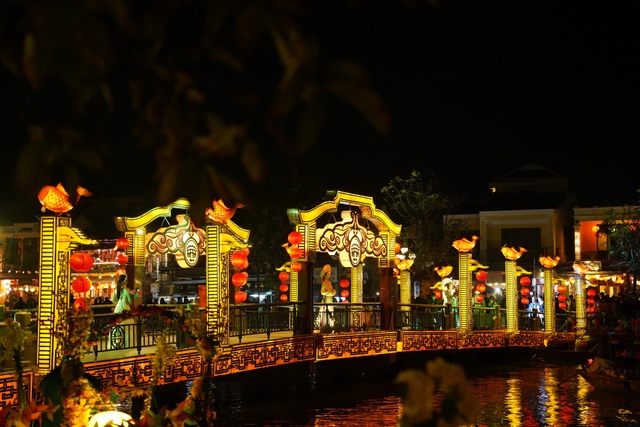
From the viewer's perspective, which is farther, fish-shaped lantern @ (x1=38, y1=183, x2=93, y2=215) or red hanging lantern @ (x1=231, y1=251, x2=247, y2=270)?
red hanging lantern @ (x1=231, y1=251, x2=247, y2=270)

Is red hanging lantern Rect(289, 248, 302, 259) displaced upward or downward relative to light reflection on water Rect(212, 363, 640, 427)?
upward

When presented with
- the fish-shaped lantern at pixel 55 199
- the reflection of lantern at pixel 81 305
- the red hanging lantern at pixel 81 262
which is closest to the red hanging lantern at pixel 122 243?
the red hanging lantern at pixel 81 262

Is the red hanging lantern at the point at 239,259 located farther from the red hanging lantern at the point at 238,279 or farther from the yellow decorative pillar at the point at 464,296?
the yellow decorative pillar at the point at 464,296

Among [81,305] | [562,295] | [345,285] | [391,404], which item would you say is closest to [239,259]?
[391,404]

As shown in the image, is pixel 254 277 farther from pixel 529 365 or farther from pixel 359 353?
pixel 359 353

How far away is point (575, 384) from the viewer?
70.5 ft

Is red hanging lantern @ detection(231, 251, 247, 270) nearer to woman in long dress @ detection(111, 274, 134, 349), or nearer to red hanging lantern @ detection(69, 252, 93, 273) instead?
woman in long dress @ detection(111, 274, 134, 349)

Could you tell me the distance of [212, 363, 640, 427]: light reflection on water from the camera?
54.1ft

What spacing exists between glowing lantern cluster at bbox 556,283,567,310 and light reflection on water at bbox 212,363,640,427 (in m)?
9.32

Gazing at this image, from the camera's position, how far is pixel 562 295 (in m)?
34.1

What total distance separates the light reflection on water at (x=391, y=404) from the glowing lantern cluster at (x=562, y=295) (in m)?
9.32

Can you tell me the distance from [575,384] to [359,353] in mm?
5421

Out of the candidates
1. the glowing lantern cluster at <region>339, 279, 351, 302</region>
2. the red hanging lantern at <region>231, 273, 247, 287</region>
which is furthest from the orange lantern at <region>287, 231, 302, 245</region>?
the glowing lantern cluster at <region>339, 279, 351, 302</region>

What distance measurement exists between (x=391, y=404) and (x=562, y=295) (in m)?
17.2
